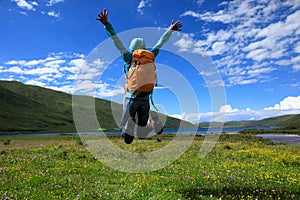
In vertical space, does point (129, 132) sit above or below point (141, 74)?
below

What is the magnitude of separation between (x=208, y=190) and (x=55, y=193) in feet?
16.8

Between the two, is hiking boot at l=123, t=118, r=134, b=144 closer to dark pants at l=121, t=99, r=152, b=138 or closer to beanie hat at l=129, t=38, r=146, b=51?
dark pants at l=121, t=99, r=152, b=138

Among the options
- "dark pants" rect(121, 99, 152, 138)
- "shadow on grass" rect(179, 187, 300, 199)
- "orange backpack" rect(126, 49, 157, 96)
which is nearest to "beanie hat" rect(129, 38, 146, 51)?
"orange backpack" rect(126, 49, 157, 96)

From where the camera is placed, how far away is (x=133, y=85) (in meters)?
6.73

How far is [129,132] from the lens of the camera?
269 inches

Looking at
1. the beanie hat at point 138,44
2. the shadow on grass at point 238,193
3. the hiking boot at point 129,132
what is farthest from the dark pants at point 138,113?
the shadow on grass at point 238,193

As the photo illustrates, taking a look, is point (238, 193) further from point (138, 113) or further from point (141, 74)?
point (141, 74)

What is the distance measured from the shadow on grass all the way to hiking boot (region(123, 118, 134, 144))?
9.76ft

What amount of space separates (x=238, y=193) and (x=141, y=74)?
17.1 feet

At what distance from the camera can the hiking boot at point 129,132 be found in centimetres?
672

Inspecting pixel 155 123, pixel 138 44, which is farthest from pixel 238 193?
pixel 138 44

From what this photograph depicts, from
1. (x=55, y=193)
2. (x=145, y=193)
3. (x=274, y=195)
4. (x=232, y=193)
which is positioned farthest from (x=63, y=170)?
(x=274, y=195)

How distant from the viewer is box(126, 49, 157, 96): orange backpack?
263 inches

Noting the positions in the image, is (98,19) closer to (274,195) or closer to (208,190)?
(208,190)
